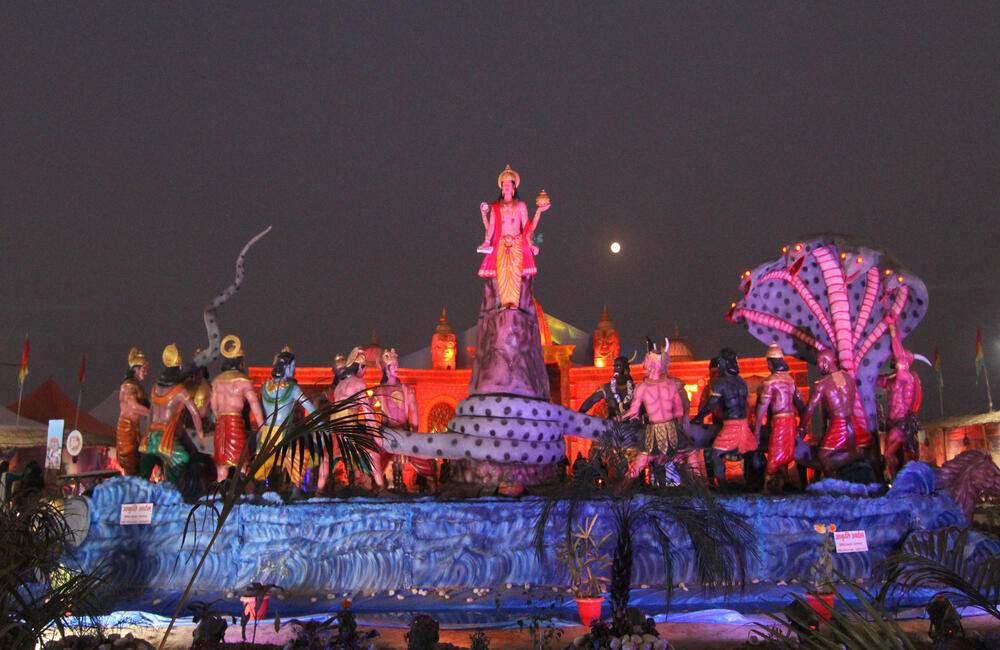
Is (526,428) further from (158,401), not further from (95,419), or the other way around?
(95,419)

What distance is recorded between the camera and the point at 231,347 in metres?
10.1

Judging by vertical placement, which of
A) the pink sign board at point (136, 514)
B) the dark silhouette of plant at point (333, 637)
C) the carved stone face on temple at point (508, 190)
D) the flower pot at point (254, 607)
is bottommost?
the flower pot at point (254, 607)

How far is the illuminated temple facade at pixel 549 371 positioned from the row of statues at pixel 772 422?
7.59m

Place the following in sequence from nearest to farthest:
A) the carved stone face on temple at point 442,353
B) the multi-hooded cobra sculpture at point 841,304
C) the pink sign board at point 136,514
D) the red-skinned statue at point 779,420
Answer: the pink sign board at point 136,514 < the red-skinned statue at point 779,420 < the multi-hooded cobra sculpture at point 841,304 < the carved stone face on temple at point 442,353

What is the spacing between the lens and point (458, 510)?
8.02 m

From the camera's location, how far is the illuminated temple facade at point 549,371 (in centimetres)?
1930

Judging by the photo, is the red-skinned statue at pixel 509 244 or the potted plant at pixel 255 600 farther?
the red-skinned statue at pixel 509 244

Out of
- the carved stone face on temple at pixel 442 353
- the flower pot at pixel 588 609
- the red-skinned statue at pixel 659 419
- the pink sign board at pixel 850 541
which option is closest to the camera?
the flower pot at pixel 588 609

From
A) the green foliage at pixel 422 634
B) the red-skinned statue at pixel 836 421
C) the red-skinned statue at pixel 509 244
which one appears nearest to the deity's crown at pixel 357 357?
the red-skinned statue at pixel 509 244

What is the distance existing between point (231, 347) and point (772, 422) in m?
7.32

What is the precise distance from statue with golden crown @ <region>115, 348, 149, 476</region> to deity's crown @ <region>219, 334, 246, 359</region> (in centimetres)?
156

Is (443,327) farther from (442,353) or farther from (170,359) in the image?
(170,359)

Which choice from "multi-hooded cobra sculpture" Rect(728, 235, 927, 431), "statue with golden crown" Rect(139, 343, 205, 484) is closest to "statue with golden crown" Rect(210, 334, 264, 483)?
"statue with golden crown" Rect(139, 343, 205, 484)

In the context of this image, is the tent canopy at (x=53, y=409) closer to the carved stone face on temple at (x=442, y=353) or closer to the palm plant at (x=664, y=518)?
the carved stone face on temple at (x=442, y=353)
